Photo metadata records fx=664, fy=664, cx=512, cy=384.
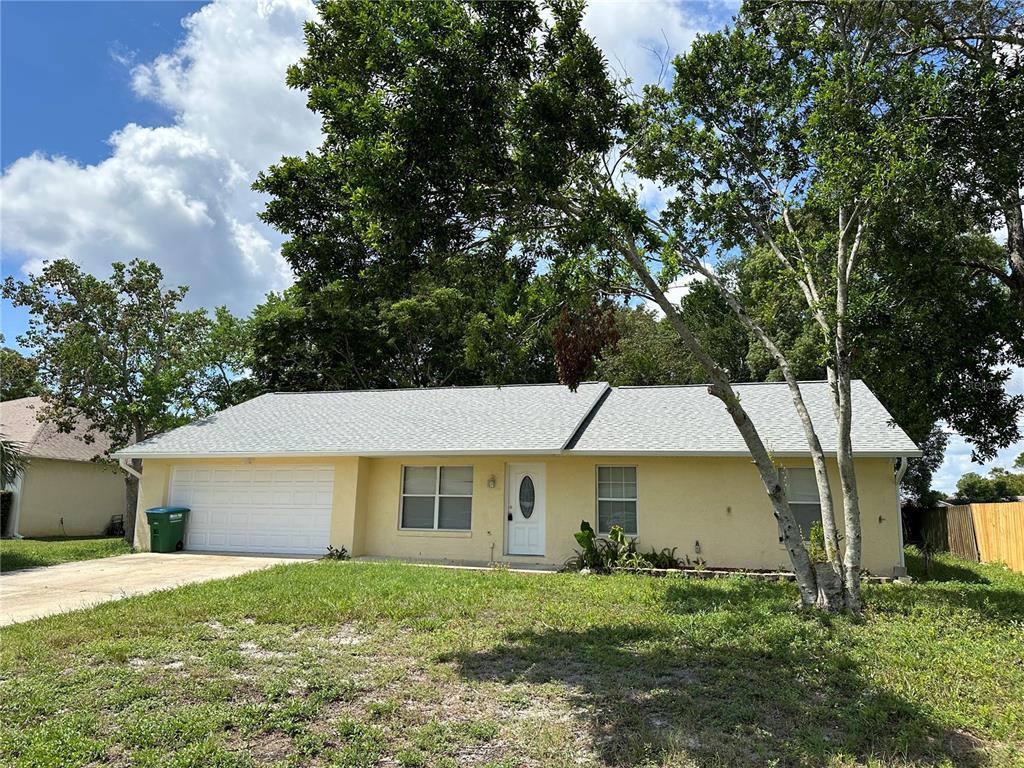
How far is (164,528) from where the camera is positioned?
52.5 feet

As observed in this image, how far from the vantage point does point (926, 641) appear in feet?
23.5

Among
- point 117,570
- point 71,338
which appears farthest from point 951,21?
point 71,338

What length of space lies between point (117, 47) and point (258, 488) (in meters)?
9.86

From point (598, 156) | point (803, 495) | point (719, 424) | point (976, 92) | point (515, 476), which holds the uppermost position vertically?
point (976, 92)

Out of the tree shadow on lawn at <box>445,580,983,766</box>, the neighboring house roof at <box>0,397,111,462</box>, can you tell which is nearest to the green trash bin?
the neighboring house roof at <box>0,397,111,462</box>

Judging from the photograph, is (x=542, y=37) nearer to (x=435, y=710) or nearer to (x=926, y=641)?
(x=435, y=710)

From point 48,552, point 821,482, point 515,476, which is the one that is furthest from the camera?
point 48,552

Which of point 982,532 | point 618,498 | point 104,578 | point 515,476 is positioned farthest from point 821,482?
point 104,578

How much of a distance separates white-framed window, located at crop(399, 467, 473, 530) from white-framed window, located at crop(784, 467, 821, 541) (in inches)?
264

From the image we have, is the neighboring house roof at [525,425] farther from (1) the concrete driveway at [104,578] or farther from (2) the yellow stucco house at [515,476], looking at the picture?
(1) the concrete driveway at [104,578]

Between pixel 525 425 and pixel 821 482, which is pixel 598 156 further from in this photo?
pixel 525 425

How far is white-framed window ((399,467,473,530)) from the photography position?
1492cm

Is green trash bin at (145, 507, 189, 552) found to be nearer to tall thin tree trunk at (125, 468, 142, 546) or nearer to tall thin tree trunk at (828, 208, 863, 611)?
tall thin tree trunk at (125, 468, 142, 546)

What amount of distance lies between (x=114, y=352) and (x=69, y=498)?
18.5 ft
